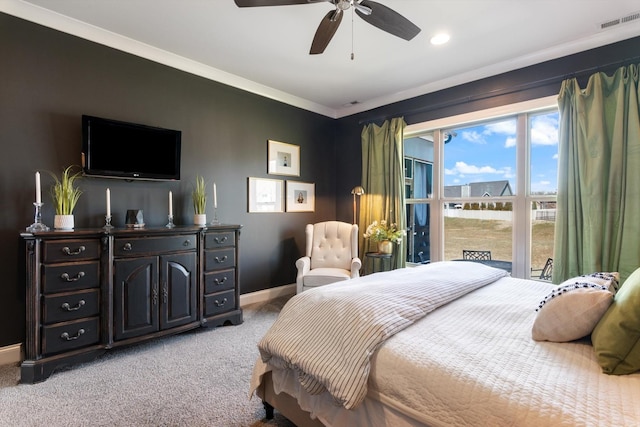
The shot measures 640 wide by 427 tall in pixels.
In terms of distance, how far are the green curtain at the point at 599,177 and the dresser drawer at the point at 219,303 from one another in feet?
10.5

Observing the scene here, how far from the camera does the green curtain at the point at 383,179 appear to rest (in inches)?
164

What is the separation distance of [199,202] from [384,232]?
2.22 m

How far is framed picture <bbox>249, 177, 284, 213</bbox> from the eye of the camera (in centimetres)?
398

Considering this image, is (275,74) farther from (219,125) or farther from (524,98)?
(524,98)

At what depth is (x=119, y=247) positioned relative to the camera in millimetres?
2451

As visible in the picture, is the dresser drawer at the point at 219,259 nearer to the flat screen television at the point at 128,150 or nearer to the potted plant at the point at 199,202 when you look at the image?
the potted plant at the point at 199,202

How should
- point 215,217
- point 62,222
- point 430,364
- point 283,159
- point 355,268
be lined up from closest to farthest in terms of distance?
point 430,364
point 62,222
point 215,217
point 355,268
point 283,159

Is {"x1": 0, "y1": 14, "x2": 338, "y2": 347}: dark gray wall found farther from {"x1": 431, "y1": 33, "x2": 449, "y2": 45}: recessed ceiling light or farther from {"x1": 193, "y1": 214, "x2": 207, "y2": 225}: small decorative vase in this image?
{"x1": 431, "y1": 33, "x2": 449, "y2": 45}: recessed ceiling light

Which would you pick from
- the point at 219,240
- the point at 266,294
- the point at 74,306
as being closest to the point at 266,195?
the point at 219,240

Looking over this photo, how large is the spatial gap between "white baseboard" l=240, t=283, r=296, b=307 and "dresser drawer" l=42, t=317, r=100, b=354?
1690 mm

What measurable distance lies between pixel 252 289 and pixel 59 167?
2.36 metres

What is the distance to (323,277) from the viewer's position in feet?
11.6

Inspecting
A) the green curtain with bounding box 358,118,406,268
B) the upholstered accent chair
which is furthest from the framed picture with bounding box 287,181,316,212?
the green curtain with bounding box 358,118,406,268

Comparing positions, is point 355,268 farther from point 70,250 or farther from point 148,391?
point 70,250
